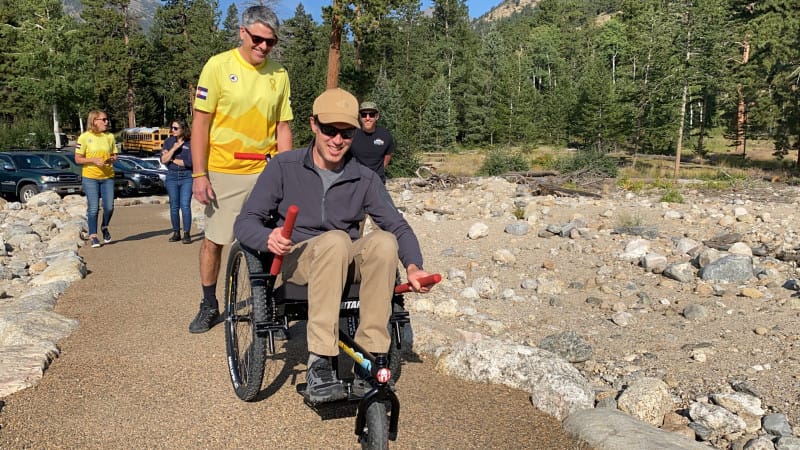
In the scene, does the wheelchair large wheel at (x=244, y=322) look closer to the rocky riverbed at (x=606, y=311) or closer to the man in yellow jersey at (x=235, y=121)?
the man in yellow jersey at (x=235, y=121)

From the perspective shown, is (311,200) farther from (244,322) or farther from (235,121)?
(235,121)

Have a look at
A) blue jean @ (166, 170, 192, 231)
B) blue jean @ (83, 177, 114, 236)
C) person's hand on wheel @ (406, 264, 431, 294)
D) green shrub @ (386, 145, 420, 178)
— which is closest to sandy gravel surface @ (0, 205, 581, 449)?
person's hand on wheel @ (406, 264, 431, 294)

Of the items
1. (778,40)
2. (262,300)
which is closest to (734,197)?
(262,300)

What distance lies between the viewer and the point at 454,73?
215ft

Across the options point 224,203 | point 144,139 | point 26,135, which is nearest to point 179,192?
point 224,203

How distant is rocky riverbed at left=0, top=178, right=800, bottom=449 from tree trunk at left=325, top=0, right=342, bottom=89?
13436mm

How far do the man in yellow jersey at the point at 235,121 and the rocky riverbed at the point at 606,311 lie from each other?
1.47 meters

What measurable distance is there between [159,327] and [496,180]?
1777 centimetres

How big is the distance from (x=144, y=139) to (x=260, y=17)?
152 ft

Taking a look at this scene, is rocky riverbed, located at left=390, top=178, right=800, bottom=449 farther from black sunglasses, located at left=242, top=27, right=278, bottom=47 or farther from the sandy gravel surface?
black sunglasses, located at left=242, top=27, right=278, bottom=47

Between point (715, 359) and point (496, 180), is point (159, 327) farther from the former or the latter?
point (496, 180)

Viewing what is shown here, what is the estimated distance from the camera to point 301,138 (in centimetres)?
3650

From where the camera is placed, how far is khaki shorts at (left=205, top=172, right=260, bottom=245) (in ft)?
14.8

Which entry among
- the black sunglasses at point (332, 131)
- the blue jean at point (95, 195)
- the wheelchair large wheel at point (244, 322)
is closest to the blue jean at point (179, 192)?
the blue jean at point (95, 195)
